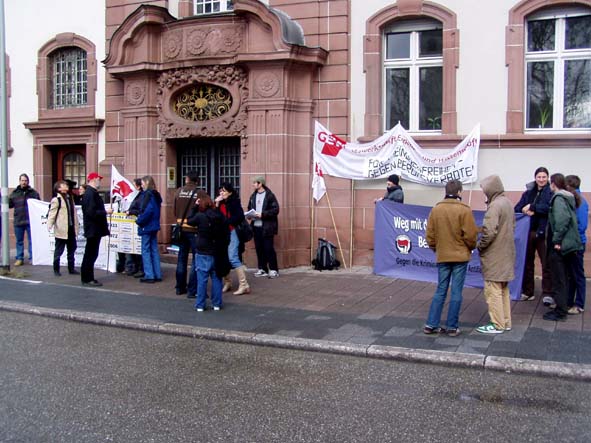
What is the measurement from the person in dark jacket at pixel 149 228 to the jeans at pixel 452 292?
5400mm

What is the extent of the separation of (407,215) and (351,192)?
213 centimetres

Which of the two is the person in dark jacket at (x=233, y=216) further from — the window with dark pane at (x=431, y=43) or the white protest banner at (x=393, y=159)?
the window with dark pane at (x=431, y=43)

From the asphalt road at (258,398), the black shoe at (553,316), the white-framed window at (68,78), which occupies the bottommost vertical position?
the asphalt road at (258,398)

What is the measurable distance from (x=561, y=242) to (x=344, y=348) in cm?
293

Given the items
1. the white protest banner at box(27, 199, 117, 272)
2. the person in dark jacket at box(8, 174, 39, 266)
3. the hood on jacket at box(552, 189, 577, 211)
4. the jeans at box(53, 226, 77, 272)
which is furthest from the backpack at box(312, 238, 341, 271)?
the person in dark jacket at box(8, 174, 39, 266)

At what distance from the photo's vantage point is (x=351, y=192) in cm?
1270

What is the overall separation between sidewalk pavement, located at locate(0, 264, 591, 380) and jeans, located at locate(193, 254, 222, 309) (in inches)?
6.7

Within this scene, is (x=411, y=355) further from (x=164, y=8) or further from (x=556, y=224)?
(x=164, y=8)

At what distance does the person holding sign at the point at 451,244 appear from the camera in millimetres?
7492

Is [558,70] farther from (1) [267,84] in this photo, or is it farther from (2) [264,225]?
(2) [264,225]

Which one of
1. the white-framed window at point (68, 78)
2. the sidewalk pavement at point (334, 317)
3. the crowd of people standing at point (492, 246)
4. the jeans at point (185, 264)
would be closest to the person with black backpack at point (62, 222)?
the sidewalk pavement at point (334, 317)

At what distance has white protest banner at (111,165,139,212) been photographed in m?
12.5

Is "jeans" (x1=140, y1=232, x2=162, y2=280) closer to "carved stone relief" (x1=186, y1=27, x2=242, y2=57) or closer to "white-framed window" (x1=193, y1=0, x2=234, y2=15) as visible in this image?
"carved stone relief" (x1=186, y1=27, x2=242, y2=57)

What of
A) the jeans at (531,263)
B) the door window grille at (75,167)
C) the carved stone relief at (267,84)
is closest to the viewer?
the jeans at (531,263)
